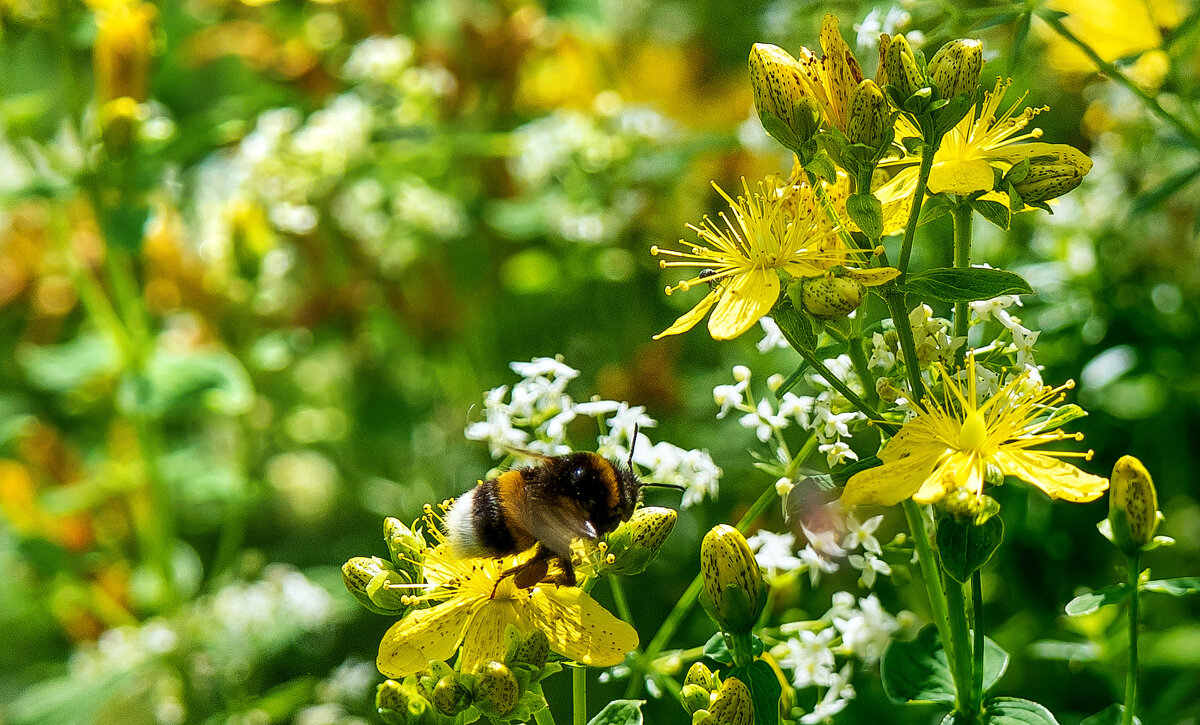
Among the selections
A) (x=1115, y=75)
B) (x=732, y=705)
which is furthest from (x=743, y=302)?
(x=1115, y=75)

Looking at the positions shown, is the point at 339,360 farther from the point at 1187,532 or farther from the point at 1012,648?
the point at 1187,532

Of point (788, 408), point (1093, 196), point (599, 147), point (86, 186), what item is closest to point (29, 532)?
point (86, 186)

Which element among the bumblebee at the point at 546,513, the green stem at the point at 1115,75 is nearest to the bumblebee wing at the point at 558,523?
the bumblebee at the point at 546,513

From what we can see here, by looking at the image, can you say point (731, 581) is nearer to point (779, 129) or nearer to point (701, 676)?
point (701, 676)

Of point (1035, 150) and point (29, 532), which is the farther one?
point (29, 532)

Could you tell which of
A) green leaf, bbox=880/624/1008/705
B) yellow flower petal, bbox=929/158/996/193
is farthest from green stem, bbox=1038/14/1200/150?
green leaf, bbox=880/624/1008/705

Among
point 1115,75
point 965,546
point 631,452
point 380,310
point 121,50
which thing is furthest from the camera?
point 380,310

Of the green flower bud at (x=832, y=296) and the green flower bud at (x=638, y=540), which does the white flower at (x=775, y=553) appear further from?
the green flower bud at (x=832, y=296)
